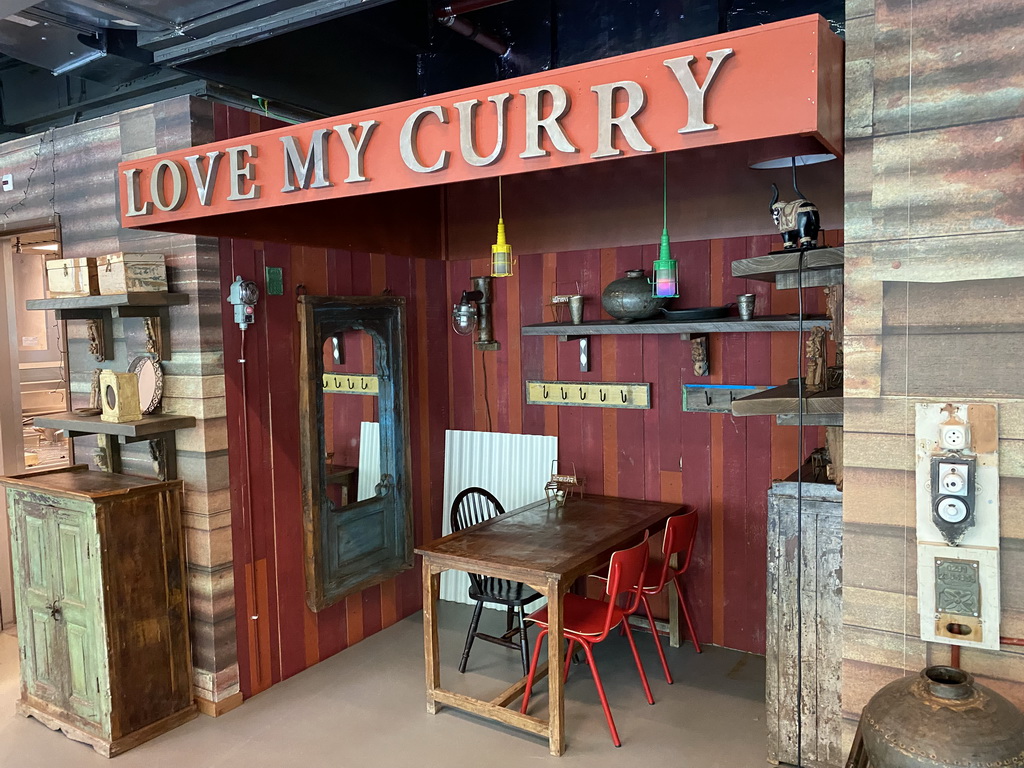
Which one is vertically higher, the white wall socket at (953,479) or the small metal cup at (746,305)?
the small metal cup at (746,305)

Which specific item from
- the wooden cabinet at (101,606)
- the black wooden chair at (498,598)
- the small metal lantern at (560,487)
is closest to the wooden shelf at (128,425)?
the wooden cabinet at (101,606)

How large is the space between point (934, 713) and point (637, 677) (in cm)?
234

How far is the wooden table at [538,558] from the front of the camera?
3.25m

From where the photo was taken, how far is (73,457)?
4.11 m

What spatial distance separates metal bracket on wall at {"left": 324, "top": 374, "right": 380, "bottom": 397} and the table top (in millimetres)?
1087

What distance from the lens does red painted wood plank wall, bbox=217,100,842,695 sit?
3781 mm

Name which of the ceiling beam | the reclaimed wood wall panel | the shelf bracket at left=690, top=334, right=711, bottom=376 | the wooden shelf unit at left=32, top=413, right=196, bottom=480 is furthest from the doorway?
the shelf bracket at left=690, top=334, right=711, bottom=376

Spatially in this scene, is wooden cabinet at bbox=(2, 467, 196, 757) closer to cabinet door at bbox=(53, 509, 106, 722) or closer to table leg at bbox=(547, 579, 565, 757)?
cabinet door at bbox=(53, 509, 106, 722)

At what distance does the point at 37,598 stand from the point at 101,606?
0.55m

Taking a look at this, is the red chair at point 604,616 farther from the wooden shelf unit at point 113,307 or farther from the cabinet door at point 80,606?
the wooden shelf unit at point 113,307

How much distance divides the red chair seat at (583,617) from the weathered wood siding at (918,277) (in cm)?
149

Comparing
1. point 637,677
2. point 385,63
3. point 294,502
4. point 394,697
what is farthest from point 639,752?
point 385,63

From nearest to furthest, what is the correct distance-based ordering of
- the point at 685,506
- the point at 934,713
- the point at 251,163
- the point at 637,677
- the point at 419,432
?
the point at 934,713, the point at 251,163, the point at 637,677, the point at 685,506, the point at 419,432

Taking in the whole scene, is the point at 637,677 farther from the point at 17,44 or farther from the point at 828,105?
the point at 17,44
